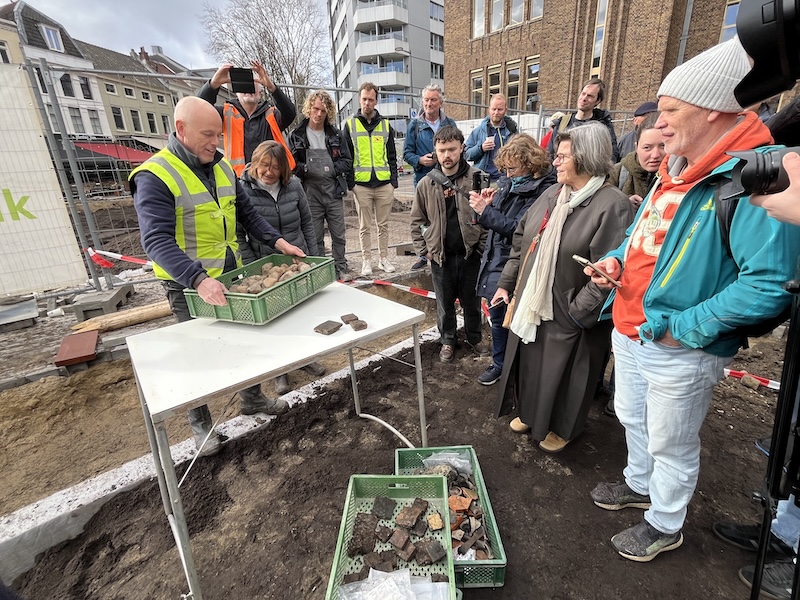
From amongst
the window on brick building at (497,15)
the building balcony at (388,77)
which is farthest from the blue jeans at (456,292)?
the building balcony at (388,77)

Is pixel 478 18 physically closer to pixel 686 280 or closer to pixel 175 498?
pixel 686 280

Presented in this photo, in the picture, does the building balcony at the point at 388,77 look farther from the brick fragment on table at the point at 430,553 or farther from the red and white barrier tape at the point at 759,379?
the brick fragment on table at the point at 430,553

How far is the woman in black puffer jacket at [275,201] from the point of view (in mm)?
3168

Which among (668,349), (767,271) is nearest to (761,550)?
(668,349)

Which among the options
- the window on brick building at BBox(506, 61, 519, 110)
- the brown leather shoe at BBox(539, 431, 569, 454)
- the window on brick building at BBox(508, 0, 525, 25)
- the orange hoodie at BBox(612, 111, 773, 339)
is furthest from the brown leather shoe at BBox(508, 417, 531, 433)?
the window on brick building at BBox(508, 0, 525, 25)

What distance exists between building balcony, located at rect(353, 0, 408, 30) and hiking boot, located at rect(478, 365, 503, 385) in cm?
3782

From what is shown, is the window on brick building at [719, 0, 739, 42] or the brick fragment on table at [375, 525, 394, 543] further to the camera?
the window on brick building at [719, 0, 739, 42]

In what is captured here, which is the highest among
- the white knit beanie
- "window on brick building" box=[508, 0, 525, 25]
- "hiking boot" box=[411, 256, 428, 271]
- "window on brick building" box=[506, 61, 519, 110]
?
"window on brick building" box=[508, 0, 525, 25]

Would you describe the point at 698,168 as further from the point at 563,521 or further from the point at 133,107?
the point at 133,107

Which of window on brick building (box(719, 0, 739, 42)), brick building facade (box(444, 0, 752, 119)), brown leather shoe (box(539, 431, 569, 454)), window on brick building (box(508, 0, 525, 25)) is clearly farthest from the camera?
window on brick building (box(508, 0, 525, 25))

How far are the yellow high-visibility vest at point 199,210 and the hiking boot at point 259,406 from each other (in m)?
1.05

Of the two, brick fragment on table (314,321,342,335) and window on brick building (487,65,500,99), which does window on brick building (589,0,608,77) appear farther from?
brick fragment on table (314,321,342,335)

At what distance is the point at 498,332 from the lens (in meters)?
3.32

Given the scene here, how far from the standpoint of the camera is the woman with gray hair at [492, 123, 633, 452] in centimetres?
210
